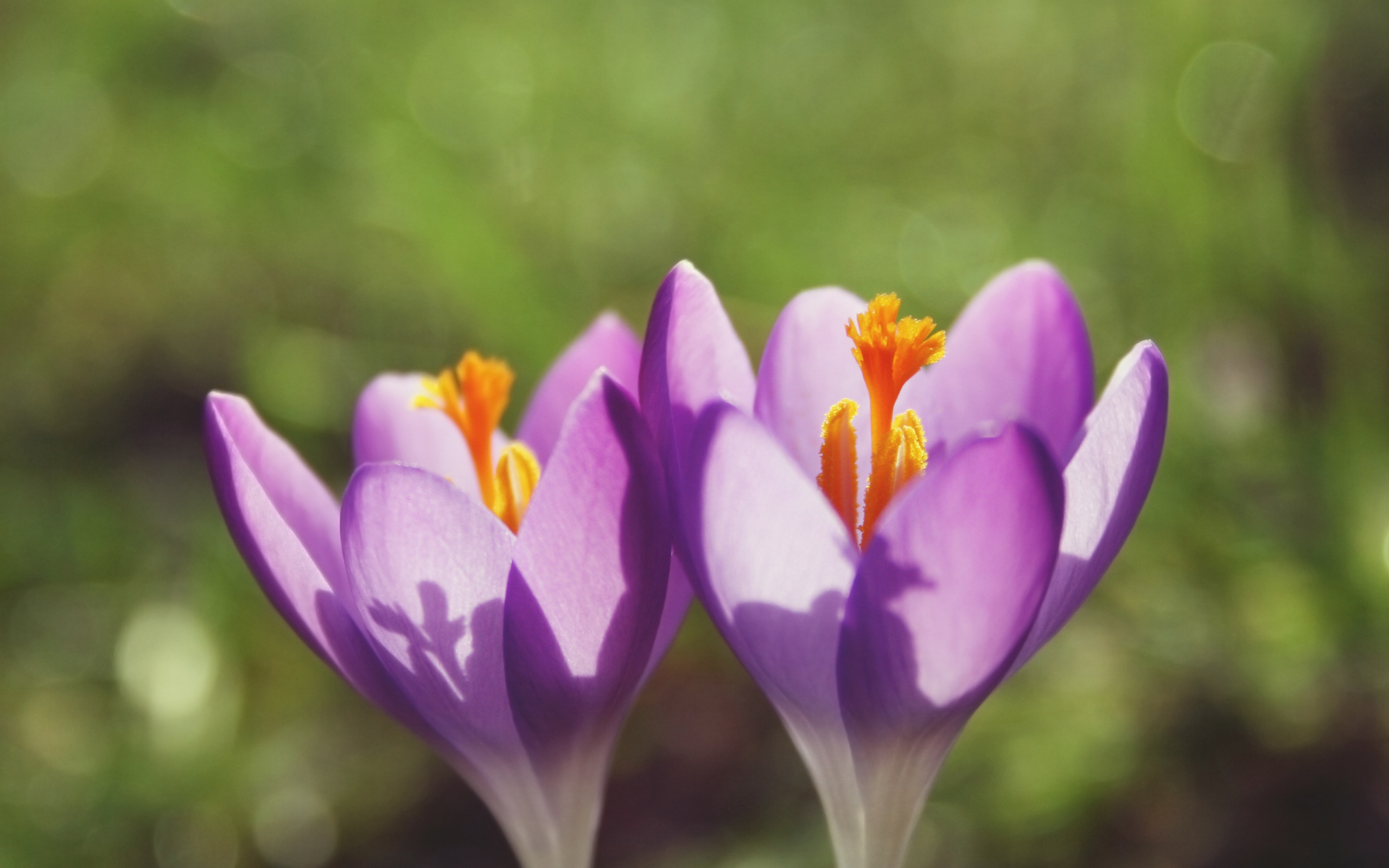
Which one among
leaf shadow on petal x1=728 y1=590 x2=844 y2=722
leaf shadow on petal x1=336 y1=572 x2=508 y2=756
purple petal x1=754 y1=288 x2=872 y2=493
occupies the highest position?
purple petal x1=754 y1=288 x2=872 y2=493

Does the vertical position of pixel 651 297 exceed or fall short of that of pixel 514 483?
it exceeds it

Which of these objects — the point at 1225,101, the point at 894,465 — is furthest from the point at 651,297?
the point at 894,465

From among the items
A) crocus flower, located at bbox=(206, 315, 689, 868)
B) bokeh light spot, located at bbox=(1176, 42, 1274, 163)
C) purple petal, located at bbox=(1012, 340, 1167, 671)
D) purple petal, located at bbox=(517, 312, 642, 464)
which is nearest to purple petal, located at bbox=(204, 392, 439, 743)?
crocus flower, located at bbox=(206, 315, 689, 868)

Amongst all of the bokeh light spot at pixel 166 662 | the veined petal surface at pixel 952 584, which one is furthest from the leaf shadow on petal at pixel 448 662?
the bokeh light spot at pixel 166 662

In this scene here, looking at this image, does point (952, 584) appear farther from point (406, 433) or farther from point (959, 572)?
point (406, 433)

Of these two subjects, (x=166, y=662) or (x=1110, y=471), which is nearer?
(x=1110, y=471)

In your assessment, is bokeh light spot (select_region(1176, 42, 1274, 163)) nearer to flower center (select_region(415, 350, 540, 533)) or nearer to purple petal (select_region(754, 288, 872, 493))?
purple petal (select_region(754, 288, 872, 493))
